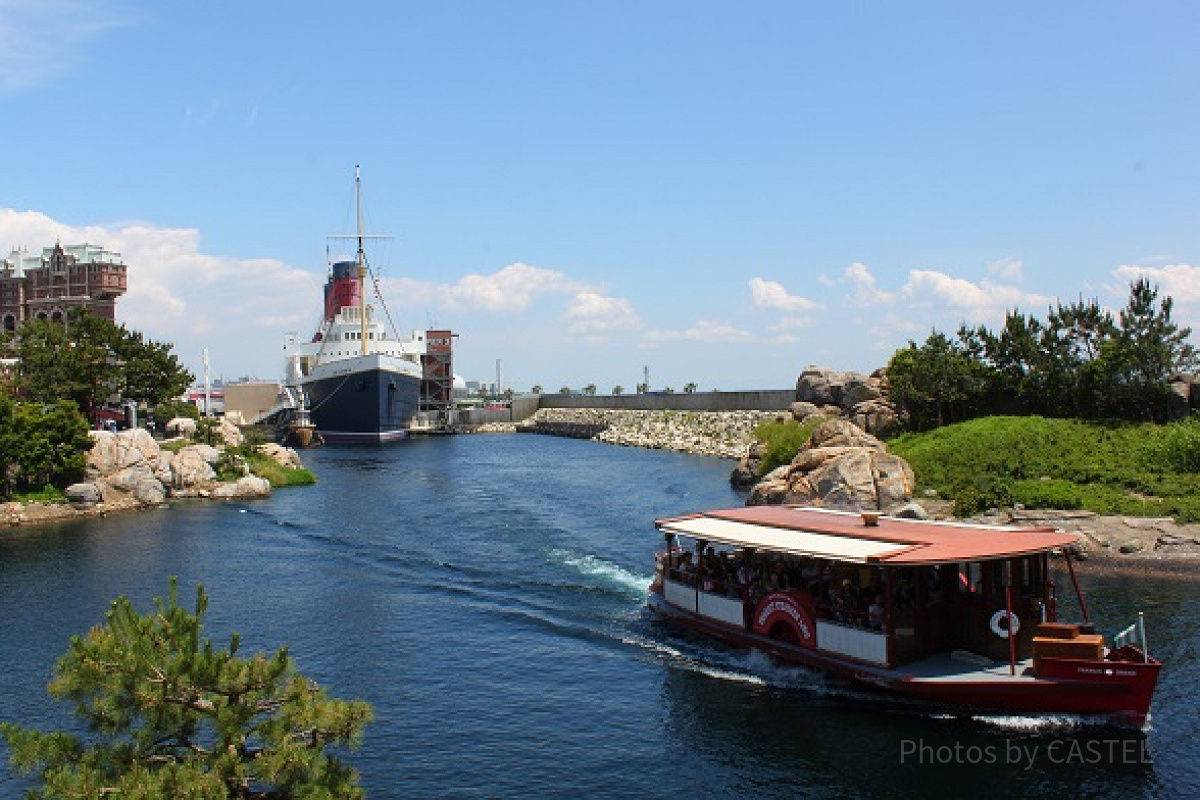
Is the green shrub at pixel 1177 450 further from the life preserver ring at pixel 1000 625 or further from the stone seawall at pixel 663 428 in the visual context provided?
the stone seawall at pixel 663 428

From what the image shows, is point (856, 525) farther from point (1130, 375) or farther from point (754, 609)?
point (1130, 375)

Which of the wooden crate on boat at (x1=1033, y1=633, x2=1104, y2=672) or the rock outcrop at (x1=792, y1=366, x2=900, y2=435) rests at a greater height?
the rock outcrop at (x1=792, y1=366, x2=900, y2=435)

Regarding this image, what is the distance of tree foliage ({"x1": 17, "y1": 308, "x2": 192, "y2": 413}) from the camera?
236 feet

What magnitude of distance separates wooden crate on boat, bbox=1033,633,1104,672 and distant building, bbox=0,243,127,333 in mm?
123463

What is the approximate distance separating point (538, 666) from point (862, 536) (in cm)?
1004

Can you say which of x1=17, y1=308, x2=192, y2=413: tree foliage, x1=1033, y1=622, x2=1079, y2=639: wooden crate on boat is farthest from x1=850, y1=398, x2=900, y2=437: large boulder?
x1=17, y1=308, x2=192, y2=413: tree foliage

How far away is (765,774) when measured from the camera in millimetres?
21062

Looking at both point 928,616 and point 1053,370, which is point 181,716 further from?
point 1053,370

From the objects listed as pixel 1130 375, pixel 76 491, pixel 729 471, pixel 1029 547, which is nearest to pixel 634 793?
pixel 1029 547

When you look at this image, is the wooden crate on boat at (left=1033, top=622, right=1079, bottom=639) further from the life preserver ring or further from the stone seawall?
the stone seawall

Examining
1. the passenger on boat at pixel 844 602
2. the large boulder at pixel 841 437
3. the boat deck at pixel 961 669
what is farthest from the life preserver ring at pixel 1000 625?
the large boulder at pixel 841 437

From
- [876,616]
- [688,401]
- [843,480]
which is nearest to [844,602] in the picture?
[876,616]

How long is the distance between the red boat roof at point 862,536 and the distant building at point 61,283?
11292 centimetres

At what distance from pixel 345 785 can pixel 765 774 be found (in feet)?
36.7
